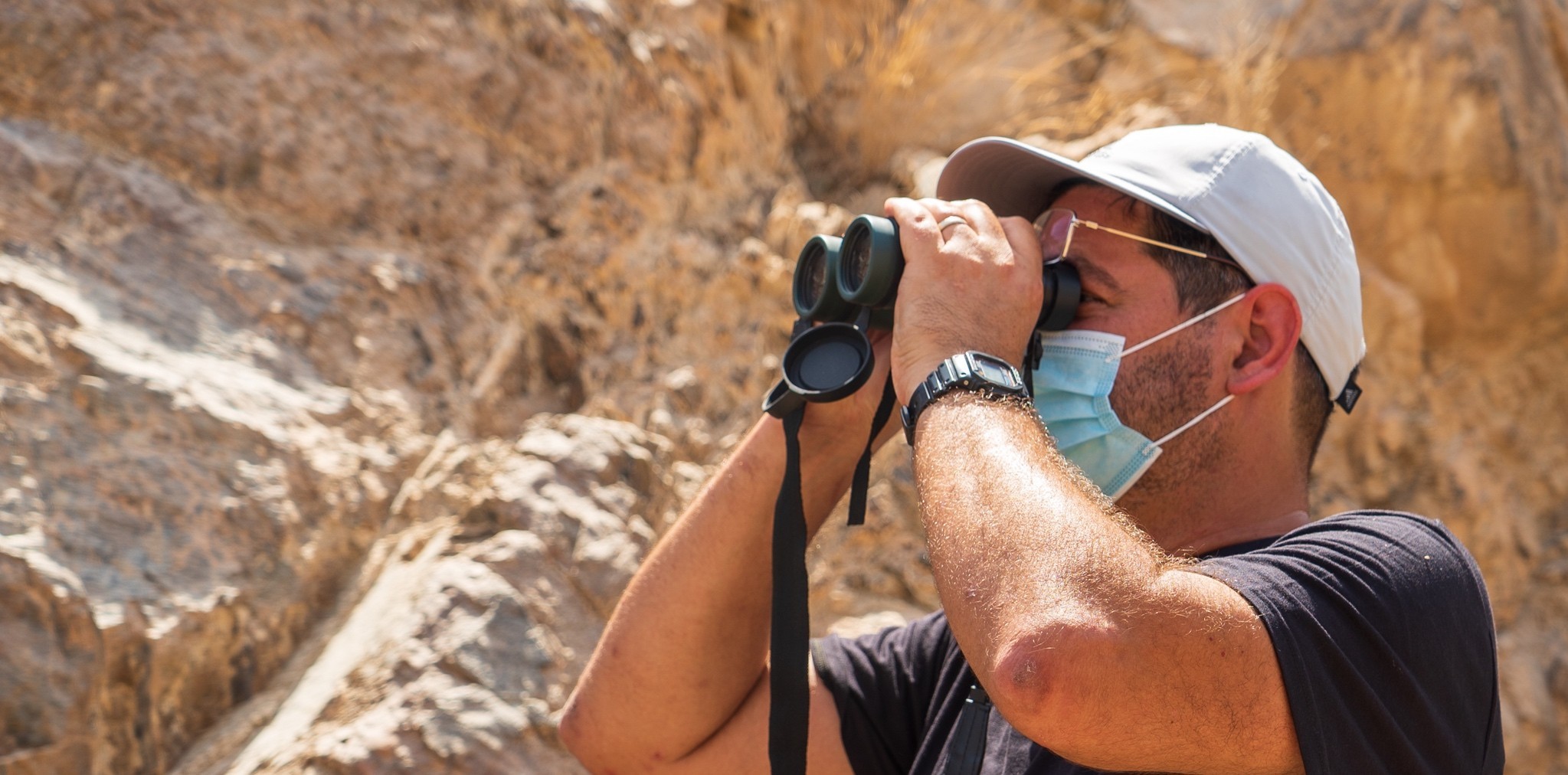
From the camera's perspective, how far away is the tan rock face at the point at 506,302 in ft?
6.72

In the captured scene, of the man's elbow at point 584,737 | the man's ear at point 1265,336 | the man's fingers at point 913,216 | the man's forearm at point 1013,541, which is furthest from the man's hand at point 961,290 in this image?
the man's elbow at point 584,737

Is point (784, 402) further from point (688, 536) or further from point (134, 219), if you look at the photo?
point (134, 219)

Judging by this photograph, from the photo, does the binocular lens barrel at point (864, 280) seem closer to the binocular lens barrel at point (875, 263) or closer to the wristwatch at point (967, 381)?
the binocular lens barrel at point (875, 263)

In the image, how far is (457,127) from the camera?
2.98 m

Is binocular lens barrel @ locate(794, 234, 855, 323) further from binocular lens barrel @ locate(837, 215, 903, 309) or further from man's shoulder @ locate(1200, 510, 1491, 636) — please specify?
man's shoulder @ locate(1200, 510, 1491, 636)

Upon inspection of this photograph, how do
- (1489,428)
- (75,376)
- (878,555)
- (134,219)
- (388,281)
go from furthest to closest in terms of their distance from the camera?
(1489,428) → (878,555) → (388,281) → (134,219) → (75,376)

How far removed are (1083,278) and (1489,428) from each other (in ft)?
7.77

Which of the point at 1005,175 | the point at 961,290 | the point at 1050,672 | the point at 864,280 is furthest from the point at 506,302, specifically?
the point at 1050,672

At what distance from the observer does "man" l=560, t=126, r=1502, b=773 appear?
1247 millimetres

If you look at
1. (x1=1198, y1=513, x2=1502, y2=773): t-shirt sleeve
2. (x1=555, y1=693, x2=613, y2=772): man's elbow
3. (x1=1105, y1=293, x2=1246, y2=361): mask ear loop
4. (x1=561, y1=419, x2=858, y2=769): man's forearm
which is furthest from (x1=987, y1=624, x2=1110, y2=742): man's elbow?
(x1=555, y1=693, x2=613, y2=772): man's elbow

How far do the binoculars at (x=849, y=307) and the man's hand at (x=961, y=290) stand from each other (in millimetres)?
36

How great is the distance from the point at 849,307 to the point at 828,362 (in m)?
0.14

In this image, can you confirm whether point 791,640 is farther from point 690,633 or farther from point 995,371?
point 995,371

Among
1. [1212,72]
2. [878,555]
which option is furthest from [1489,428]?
[878,555]
